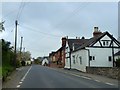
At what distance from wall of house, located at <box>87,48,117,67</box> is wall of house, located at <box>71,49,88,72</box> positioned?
1.15m

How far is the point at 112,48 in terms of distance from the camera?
169ft

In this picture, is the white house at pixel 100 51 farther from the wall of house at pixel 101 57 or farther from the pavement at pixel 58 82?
the pavement at pixel 58 82

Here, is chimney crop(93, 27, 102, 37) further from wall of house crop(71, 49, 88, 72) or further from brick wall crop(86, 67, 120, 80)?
brick wall crop(86, 67, 120, 80)

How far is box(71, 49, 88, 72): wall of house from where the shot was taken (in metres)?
50.9

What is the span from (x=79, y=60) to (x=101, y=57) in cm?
622

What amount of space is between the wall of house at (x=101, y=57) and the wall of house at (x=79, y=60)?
1.15 metres

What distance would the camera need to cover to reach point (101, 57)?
50.8m

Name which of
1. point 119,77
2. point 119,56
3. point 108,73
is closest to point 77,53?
point 119,56

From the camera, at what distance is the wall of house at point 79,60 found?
5086cm

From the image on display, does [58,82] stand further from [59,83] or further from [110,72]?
[110,72]

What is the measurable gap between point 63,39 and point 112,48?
3956cm

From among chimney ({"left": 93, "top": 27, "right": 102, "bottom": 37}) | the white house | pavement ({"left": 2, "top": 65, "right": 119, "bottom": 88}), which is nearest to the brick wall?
pavement ({"left": 2, "top": 65, "right": 119, "bottom": 88})

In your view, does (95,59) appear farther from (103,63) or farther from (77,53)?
(77,53)

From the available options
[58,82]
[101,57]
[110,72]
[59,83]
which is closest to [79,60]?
[101,57]
